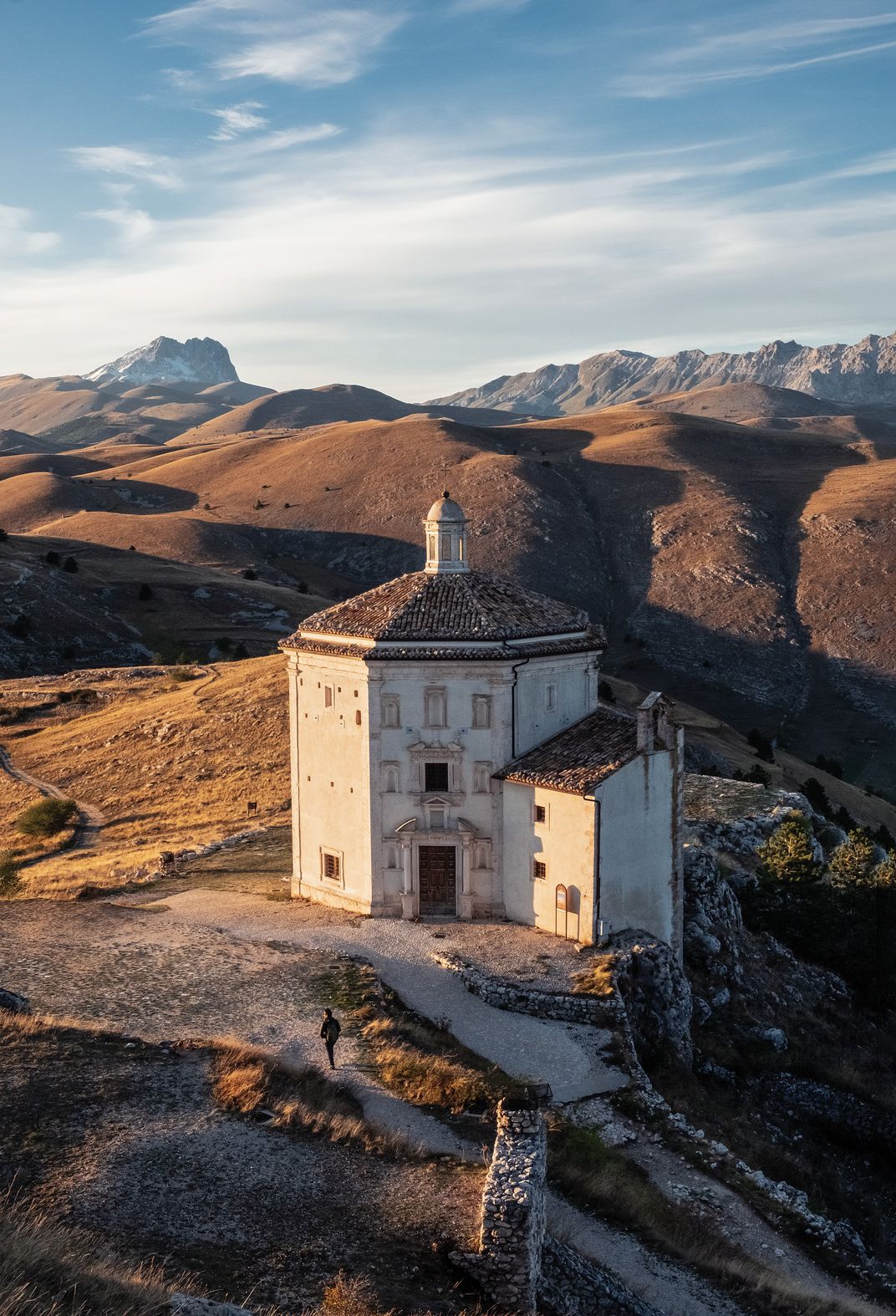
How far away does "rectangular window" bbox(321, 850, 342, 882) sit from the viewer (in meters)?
35.3

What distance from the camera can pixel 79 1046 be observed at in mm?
23141

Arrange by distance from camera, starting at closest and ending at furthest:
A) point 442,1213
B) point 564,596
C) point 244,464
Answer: point 442,1213
point 564,596
point 244,464

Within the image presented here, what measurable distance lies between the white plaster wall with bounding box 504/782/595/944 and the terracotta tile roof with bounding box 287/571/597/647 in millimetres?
4679

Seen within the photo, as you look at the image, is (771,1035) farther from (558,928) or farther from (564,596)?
(564,596)

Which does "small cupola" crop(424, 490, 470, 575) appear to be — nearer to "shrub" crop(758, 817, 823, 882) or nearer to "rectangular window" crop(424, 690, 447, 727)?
"rectangular window" crop(424, 690, 447, 727)

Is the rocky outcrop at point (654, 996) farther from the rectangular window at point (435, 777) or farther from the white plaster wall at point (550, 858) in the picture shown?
the rectangular window at point (435, 777)

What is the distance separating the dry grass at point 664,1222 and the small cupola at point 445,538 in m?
19.1

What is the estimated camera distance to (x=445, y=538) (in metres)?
36.6

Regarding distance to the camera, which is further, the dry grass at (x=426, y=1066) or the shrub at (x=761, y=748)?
the shrub at (x=761, y=748)

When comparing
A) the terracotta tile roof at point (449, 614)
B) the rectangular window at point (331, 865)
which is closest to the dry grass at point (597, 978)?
the rectangular window at point (331, 865)

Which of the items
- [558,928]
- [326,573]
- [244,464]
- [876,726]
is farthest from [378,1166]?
[244,464]

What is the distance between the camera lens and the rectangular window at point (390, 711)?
3359 centimetres

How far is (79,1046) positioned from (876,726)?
321 ft

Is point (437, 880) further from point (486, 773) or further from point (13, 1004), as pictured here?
point (13, 1004)
